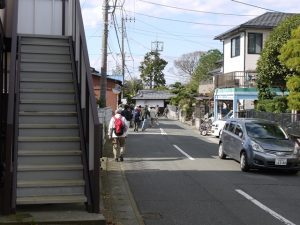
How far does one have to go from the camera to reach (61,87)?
1026cm

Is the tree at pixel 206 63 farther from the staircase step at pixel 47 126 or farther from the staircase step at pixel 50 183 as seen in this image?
the staircase step at pixel 50 183

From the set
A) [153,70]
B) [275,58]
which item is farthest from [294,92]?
[153,70]

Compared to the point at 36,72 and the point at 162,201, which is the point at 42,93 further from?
the point at 162,201

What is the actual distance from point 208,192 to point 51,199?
4483mm

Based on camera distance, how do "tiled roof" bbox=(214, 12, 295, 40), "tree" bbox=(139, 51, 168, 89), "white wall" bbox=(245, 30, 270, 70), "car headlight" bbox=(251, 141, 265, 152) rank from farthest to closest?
1. "tree" bbox=(139, 51, 168, 89)
2. "white wall" bbox=(245, 30, 270, 70)
3. "tiled roof" bbox=(214, 12, 295, 40)
4. "car headlight" bbox=(251, 141, 265, 152)

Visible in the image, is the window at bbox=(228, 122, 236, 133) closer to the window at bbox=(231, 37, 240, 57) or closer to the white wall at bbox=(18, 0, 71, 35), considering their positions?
the white wall at bbox=(18, 0, 71, 35)

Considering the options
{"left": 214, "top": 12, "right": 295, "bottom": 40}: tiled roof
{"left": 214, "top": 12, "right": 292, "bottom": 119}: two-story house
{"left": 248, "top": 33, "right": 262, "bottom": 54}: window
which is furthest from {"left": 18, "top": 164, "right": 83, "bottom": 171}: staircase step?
{"left": 248, "top": 33, "right": 262, "bottom": 54}: window

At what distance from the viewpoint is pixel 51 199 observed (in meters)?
7.60

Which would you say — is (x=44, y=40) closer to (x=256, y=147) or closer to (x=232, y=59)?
(x=256, y=147)

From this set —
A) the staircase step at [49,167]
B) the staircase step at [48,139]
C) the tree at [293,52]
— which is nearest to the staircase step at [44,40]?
the staircase step at [48,139]

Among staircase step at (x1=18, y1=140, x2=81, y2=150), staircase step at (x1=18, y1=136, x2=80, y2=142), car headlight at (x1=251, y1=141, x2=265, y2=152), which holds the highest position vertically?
staircase step at (x1=18, y1=136, x2=80, y2=142)

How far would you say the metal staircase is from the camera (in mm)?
7855

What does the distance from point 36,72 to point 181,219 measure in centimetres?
446

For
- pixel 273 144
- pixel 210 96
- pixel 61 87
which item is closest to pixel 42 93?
pixel 61 87
